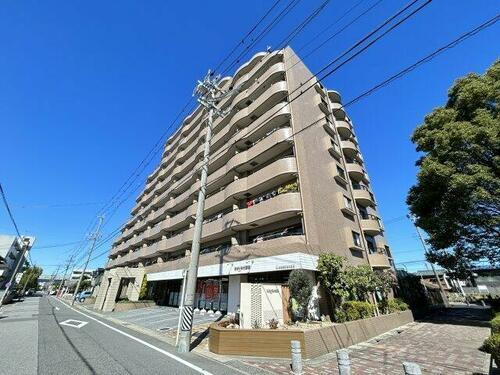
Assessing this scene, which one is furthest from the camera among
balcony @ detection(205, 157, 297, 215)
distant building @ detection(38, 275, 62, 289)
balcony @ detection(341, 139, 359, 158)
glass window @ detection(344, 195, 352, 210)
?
distant building @ detection(38, 275, 62, 289)

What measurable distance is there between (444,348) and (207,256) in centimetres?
1572

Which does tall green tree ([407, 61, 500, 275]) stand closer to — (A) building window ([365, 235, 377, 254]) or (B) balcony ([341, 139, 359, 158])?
(A) building window ([365, 235, 377, 254])

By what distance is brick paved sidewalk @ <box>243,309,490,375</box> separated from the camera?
24.0 ft

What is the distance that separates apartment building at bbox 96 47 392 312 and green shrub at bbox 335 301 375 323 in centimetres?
248

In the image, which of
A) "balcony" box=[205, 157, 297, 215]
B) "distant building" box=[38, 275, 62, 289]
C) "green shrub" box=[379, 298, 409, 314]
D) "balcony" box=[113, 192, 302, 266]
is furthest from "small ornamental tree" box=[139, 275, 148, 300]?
"distant building" box=[38, 275, 62, 289]

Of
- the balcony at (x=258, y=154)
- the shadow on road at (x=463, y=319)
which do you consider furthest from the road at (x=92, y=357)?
the shadow on road at (x=463, y=319)

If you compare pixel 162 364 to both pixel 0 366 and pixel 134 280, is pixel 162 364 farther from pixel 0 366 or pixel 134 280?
pixel 134 280

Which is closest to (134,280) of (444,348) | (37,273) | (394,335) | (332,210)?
(332,210)

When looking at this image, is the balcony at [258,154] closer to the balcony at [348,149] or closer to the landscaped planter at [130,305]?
the balcony at [348,149]

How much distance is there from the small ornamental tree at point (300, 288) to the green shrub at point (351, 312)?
8.26 feet

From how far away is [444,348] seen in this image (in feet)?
32.7

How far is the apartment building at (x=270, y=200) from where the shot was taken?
16.3 m

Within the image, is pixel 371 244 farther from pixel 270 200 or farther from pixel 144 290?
pixel 144 290

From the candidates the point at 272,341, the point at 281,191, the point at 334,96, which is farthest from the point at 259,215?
the point at 334,96
